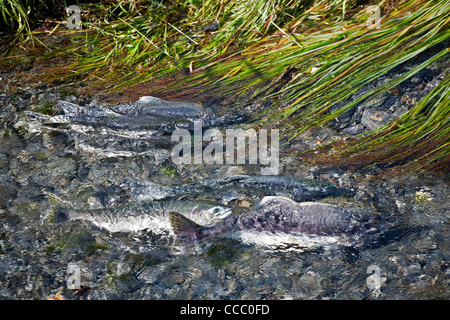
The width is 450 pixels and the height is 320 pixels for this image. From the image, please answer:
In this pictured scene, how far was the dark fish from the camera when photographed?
103 inches

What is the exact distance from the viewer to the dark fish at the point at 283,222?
8.60ft

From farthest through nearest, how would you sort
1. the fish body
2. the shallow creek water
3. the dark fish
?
the fish body → the dark fish → the shallow creek water

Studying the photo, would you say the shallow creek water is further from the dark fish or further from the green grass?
the green grass

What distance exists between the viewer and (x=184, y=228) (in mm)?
2668

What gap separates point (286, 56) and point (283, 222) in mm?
1910

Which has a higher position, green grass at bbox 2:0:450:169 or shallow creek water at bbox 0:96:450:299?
green grass at bbox 2:0:450:169

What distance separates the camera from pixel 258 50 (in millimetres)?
4230

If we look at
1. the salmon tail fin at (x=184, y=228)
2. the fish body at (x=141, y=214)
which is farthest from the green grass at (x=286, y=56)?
the salmon tail fin at (x=184, y=228)

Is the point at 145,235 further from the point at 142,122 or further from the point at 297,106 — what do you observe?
the point at 297,106

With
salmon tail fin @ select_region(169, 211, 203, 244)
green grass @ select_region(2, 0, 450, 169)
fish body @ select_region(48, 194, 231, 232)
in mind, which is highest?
green grass @ select_region(2, 0, 450, 169)

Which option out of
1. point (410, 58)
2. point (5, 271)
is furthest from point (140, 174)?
point (410, 58)

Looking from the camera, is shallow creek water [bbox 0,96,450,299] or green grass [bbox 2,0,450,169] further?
green grass [bbox 2,0,450,169]

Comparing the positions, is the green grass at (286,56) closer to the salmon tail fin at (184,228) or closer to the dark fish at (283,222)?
the dark fish at (283,222)

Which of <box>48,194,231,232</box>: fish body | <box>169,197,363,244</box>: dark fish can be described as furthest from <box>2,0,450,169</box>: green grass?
<box>48,194,231,232</box>: fish body
